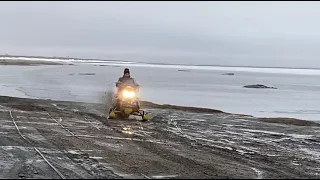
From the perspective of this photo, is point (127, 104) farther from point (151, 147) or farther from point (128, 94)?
point (151, 147)

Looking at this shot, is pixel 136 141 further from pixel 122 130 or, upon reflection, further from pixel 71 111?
pixel 71 111

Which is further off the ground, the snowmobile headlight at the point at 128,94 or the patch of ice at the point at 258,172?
the snowmobile headlight at the point at 128,94

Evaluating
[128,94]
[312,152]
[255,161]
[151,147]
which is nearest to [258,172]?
[255,161]

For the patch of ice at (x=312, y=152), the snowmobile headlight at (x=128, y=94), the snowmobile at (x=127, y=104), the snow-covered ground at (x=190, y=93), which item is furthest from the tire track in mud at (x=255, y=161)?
the snow-covered ground at (x=190, y=93)

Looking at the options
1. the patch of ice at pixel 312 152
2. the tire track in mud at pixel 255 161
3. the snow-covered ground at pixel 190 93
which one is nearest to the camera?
the tire track in mud at pixel 255 161

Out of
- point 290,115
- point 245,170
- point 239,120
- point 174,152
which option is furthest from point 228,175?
point 290,115

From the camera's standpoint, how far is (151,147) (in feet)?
45.5

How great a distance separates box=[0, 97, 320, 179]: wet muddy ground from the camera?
1061cm

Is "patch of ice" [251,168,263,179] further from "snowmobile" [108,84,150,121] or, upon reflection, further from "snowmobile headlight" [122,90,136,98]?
"snowmobile headlight" [122,90,136,98]

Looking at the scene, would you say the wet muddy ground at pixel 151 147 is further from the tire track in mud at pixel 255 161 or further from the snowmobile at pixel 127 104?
the snowmobile at pixel 127 104

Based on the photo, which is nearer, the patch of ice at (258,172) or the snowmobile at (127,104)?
the patch of ice at (258,172)

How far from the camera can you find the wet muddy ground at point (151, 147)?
1061 cm

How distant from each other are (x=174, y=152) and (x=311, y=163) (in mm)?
3491

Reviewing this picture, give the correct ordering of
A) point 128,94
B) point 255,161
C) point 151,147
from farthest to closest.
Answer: point 128,94
point 151,147
point 255,161
